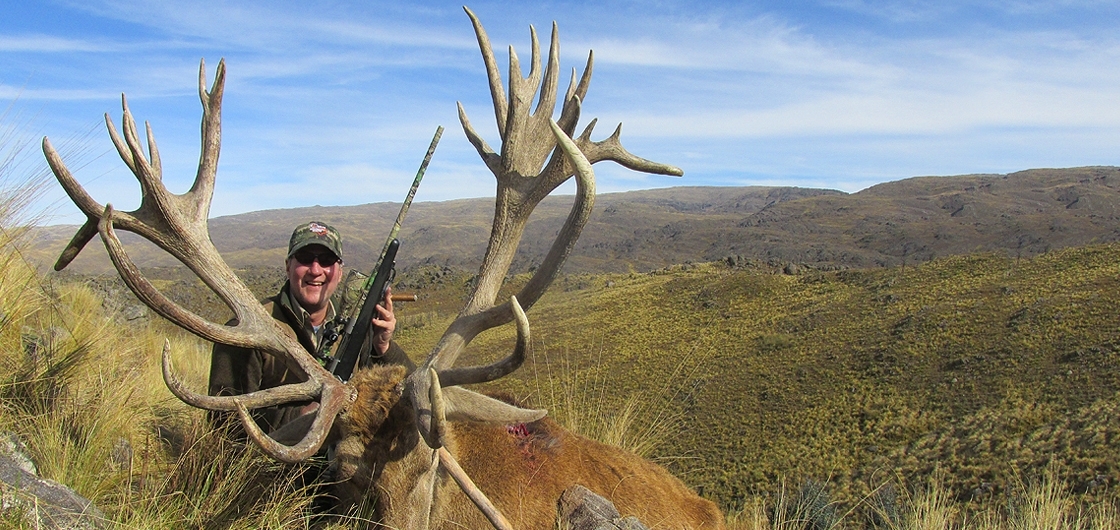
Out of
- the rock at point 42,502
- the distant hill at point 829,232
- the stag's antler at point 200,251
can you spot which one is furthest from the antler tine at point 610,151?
the distant hill at point 829,232

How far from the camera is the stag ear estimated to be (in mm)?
2881

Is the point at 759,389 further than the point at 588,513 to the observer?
Yes

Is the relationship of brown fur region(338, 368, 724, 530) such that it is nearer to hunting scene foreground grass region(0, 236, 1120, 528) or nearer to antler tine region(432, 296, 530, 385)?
antler tine region(432, 296, 530, 385)

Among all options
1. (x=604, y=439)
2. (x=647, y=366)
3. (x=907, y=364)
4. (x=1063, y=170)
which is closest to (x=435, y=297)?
(x=647, y=366)

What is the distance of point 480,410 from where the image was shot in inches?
117

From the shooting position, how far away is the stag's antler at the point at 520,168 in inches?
124

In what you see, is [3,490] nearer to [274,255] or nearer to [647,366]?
[647,366]

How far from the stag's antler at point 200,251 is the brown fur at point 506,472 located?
250mm

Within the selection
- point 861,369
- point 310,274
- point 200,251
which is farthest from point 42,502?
point 861,369

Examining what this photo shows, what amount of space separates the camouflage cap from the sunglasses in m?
0.03

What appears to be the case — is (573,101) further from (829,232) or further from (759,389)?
(829,232)

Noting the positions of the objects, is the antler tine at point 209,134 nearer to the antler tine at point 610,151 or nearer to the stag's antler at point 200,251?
the stag's antler at point 200,251

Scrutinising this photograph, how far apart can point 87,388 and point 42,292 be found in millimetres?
1276

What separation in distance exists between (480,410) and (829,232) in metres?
133
